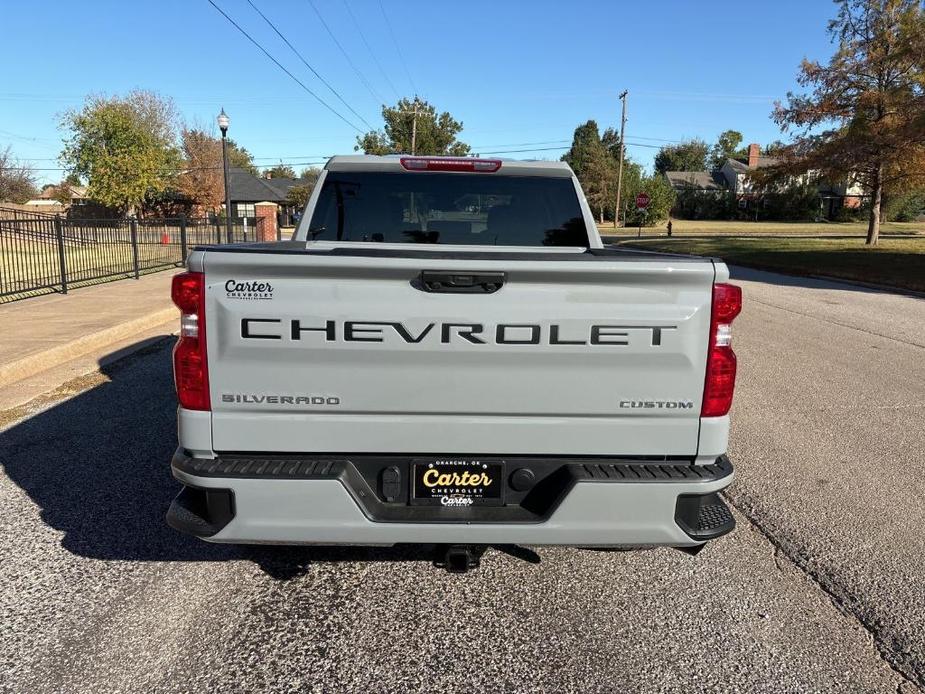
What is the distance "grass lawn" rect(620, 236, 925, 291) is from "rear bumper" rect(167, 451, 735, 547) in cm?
1870

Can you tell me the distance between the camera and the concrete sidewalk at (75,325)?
810 cm

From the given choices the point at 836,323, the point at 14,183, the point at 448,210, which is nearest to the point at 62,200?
the point at 14,183

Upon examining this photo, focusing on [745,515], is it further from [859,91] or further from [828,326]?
[859,91]

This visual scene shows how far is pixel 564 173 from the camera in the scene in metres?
4.67

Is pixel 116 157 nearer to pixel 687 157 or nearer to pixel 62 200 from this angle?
pixel 62 200

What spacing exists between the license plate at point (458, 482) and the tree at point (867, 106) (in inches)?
1189

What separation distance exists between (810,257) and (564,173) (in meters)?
26.6

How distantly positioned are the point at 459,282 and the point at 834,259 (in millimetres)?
27731

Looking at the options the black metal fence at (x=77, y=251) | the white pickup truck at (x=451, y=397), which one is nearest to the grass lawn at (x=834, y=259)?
the black metal fence at (x=77, y=251)

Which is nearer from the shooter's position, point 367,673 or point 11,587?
point 367,673

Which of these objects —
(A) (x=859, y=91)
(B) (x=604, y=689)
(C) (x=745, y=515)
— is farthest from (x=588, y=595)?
(A) (x=859, y=91)

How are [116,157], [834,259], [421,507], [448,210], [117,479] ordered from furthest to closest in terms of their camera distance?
[116,157]
[834,259]
[117,479]
[448,210]
[421,507]

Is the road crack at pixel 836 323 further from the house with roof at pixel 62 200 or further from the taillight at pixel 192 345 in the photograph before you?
the house with roof at pixel 62 200

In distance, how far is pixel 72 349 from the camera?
344 inches
